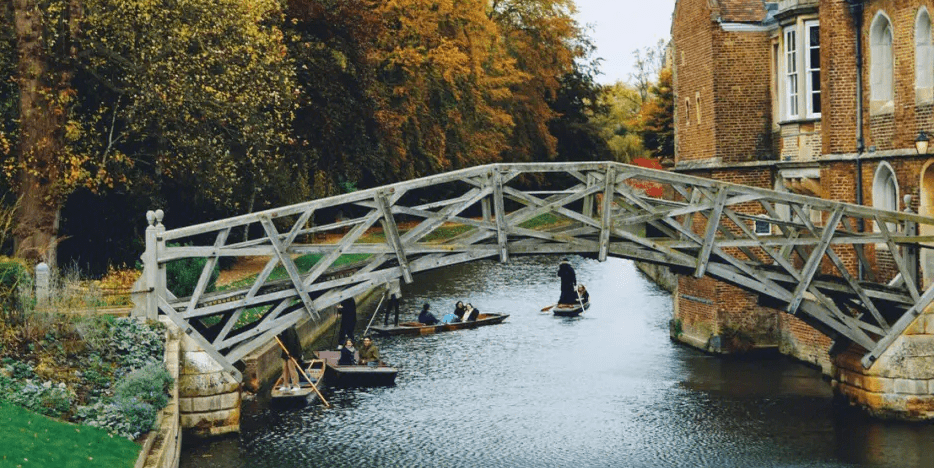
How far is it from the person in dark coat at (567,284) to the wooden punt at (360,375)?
11.7 meters

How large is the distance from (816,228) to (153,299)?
1042 cm

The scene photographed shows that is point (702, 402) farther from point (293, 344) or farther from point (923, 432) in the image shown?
point (293, 344)

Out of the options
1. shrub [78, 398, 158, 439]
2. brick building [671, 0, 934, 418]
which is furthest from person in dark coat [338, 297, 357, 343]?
shrub [78, 398, 158, 439]

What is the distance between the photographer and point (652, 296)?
4228 centimetres

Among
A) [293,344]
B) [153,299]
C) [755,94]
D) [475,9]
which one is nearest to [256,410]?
[293,344]

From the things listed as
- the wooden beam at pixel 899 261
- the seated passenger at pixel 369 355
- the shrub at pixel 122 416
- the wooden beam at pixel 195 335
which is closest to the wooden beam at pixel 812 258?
the wooden beam at pixel 899 261

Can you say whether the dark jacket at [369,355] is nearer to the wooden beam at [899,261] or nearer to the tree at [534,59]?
the wooden beam at [899,261]

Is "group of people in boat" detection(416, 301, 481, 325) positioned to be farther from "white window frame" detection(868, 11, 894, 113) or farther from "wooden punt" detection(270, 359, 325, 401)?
"white window frame" detection(868, 11, 894, 113)

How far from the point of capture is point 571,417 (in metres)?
22.0

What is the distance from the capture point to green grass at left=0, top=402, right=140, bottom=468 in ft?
45.1

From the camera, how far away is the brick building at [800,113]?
22.0 metres

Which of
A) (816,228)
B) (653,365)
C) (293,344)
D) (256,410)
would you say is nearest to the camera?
(816,228)

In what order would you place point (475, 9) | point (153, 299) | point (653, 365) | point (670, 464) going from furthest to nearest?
point (475, 9), point (653, 365), point (153, 299), point (670, 464)

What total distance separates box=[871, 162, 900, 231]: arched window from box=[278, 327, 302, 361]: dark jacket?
10.4m
